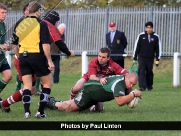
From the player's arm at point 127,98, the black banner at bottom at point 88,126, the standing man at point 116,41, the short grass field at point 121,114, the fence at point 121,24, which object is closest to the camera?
the short grass field at point 121,114

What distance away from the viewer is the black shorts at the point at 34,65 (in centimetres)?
1062

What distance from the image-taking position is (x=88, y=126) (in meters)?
9.23

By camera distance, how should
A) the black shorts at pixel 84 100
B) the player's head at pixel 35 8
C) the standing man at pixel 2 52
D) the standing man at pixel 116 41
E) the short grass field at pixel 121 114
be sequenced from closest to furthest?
1. the short grass field at pixel 121 114
2. the player's head at pixel 35 8
3. the black shorts at pixel 84 100
4. the standing man at pixel 2 52
5. the standing man at pixel 116 41

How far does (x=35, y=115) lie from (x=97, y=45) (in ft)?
64.4

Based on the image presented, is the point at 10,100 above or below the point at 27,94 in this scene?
below

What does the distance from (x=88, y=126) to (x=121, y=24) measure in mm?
20316

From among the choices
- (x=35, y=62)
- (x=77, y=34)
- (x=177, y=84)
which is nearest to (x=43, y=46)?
(x=35, y=62)

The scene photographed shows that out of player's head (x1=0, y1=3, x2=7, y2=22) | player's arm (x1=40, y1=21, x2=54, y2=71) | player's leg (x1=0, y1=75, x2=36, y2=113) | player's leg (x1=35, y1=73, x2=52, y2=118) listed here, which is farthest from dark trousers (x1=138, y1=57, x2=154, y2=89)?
player's arm (x1=40, y1=21, x2=54, y2=71)

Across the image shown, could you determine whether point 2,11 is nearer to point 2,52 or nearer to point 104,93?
point 2,52

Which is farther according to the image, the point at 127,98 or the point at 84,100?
the point at 84,100

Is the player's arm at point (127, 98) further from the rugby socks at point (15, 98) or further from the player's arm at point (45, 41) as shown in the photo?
the rugby socks at point (15, 98)

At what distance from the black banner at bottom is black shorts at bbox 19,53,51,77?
3.83ft

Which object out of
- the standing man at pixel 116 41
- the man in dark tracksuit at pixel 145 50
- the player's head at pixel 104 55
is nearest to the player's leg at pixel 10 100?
the player's head at pixel 104 55

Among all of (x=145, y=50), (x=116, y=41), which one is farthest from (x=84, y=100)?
(x=116, y=41)
